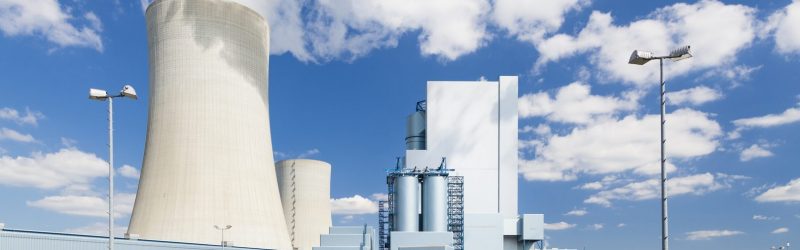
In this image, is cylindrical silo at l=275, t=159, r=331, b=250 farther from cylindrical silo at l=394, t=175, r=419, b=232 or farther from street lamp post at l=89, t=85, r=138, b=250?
street lamp post at l=89, t=85, r=138, b=250

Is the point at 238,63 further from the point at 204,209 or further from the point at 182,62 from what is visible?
the point at 204,209

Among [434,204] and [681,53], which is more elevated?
[681,53]

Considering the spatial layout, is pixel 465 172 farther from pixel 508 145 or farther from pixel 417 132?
pixel 417 132

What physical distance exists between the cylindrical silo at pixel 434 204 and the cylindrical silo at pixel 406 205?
0.52 metres

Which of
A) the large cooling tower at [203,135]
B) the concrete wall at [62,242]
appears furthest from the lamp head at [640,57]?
the large cooling tower at [203,135]

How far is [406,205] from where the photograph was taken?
1528 inches

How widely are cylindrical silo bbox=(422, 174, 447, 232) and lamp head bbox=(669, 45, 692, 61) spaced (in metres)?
28.0

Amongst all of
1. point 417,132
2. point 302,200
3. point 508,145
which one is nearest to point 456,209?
point 508,145

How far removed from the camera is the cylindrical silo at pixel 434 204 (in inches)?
1524

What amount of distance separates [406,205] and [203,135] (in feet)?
49.9

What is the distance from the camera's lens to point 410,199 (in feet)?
128

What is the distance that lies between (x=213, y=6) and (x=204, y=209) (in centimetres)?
809

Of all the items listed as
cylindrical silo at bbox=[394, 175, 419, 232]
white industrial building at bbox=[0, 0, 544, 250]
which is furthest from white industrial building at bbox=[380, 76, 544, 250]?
white industrial building at bbox=[0, 0, 544, 250]

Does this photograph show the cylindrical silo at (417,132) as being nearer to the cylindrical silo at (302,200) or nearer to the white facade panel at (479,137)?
the white facade panel at (479,137)
